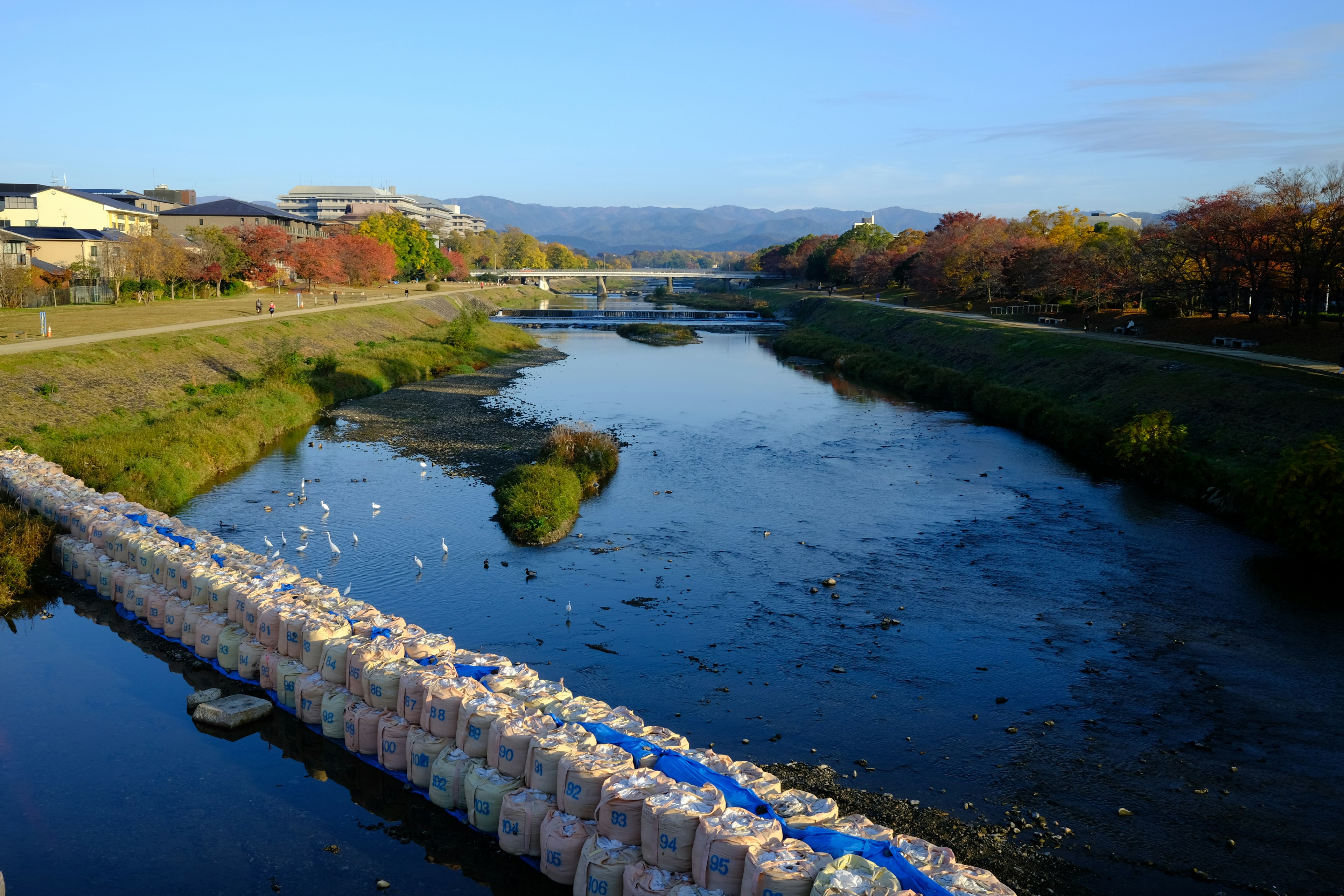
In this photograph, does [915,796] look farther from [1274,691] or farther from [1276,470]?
[1276,470]

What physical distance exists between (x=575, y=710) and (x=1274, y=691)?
1328 centimetres

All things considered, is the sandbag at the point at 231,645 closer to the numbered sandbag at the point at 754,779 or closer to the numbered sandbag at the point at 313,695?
the numbered sandbag at the point at 313,695

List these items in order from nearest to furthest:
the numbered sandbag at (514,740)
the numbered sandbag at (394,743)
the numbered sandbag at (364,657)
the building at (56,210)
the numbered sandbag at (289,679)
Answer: the numbered sandbag at (514,740) < the numbered sandbag at (394,743) < the numbered sandbag at (364,657) < the numbered sandbag at (289,679) < the building at (56,210)

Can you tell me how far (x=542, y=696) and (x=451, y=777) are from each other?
164cm

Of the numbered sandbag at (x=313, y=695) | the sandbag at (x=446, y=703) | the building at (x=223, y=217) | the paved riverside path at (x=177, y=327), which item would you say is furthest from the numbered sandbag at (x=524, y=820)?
the building at (x=223, y=217)

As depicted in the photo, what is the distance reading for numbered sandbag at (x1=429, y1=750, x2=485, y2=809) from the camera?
489 inches

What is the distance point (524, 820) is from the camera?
11422mm

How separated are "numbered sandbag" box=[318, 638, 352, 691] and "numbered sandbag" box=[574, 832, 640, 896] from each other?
5563 mm

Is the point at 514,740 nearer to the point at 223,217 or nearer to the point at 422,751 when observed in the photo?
the point at 422,751

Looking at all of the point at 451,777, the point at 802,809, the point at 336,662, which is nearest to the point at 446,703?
the point at 451,777

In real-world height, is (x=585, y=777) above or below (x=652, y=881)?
above

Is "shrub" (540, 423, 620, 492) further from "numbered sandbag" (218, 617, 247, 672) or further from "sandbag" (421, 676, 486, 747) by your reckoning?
"sandbag" (421, 676, 486, 747)

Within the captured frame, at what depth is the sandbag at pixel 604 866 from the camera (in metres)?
10.4

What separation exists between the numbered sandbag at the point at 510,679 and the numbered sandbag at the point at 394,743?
1297 millimetres
